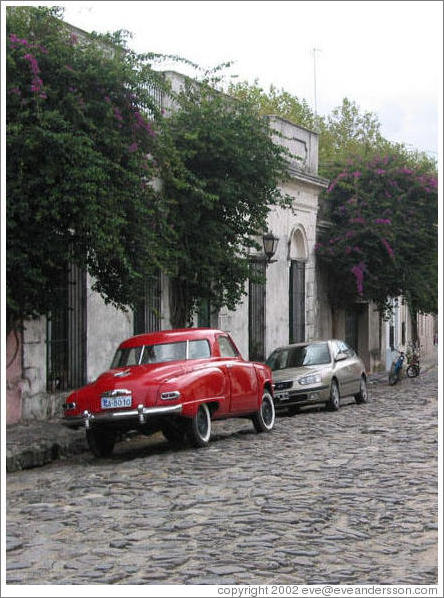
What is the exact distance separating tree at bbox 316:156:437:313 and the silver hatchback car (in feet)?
31.6

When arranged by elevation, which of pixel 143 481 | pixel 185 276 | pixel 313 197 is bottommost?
pixel 143 481

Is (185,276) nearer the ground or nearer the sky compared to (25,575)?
nearer the sky

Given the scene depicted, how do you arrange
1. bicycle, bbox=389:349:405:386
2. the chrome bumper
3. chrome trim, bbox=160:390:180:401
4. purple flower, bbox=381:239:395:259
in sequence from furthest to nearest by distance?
purple flower, bbox=381:239:395:259 → bicycle, bbox=389:349:405:386 → chrome trim, bbox=160:390:180:401 → the chrome bumper

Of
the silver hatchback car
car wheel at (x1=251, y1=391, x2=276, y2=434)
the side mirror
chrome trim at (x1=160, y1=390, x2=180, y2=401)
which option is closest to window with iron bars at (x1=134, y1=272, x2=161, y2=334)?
the silver hatchback car

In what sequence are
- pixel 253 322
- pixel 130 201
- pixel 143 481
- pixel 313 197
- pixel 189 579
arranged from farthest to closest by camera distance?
pixel 313 197 < pixel 253 322 < pixel 130 201 < pixel 143 481 < pixel 189 579

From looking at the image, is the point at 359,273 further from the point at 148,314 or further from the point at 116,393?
the point at 116,393

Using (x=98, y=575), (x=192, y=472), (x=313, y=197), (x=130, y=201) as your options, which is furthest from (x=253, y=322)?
(x=98, y=575)

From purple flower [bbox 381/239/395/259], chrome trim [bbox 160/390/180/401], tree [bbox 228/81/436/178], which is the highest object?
tree [bbox 228/81/436/178]

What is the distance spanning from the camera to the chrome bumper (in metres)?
12.9

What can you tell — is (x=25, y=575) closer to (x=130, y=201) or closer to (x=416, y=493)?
(x=416, y=493)

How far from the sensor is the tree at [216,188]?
65.9 ft

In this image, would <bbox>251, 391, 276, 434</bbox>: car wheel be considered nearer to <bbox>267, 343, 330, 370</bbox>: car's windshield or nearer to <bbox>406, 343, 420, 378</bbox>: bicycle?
<bbox>267, 343, 330, 370</bbox>: car's windshield

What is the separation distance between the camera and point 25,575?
6770mm

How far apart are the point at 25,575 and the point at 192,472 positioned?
4850mm
